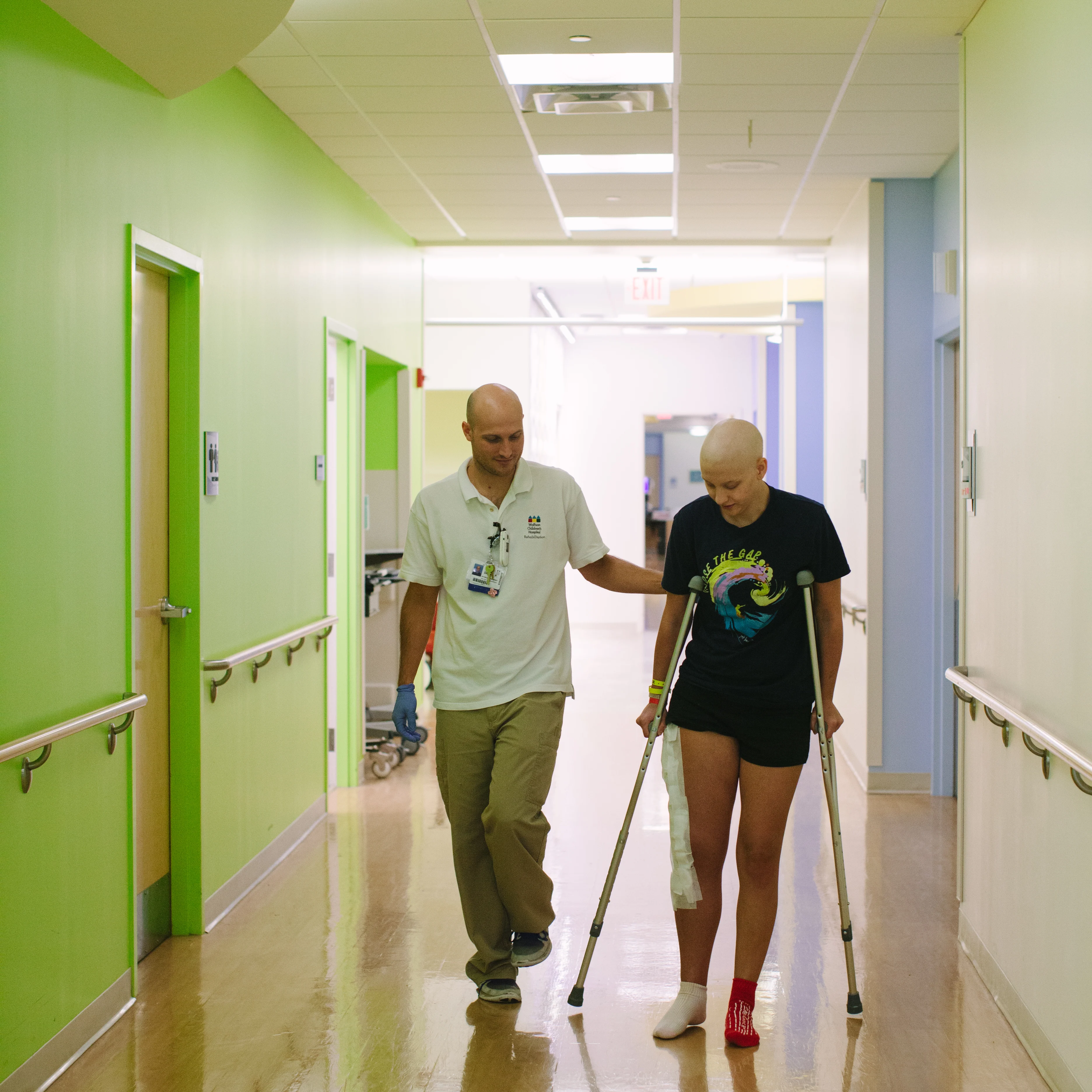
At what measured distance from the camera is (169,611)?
4082 millimetres

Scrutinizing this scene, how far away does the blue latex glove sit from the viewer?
11.8 ft

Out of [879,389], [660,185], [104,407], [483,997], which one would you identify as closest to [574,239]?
[660,185]

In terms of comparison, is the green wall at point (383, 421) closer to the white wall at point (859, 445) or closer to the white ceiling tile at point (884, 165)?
Result: the white wall at point (859, 445)

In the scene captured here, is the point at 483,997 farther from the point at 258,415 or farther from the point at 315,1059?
the point at 258,415

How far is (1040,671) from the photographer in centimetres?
321

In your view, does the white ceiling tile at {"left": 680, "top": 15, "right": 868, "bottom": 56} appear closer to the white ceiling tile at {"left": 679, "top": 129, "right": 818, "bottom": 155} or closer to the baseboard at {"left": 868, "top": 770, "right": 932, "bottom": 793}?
the white ceiling tile at {"left": 679, "top": 129, "right": 818, "bottom": 155}

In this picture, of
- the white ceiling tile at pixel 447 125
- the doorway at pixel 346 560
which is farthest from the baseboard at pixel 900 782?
the white ceiling tile at pixel 447 125

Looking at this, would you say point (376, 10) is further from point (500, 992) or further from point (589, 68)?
point (500, 992)

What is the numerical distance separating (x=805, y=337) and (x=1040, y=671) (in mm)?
8713

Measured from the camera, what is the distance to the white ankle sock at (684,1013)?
3.25m

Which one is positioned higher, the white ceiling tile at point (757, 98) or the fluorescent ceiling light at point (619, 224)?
the fluorescent ceiling light at point (619, 224)

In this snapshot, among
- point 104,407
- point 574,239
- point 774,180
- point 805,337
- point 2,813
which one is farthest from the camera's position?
point 805,337

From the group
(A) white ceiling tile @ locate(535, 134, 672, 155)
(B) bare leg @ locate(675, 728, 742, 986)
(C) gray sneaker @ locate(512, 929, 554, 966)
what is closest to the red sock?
(B) bare leg @ locate(675, 728, 742, 986)

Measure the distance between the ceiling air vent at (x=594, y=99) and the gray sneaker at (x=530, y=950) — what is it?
10.7 feet
